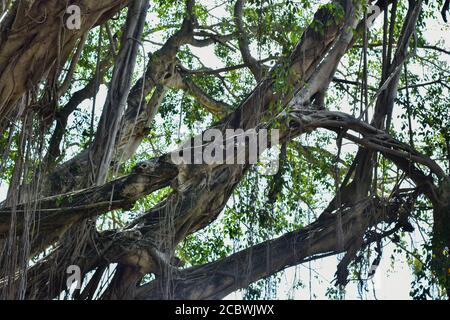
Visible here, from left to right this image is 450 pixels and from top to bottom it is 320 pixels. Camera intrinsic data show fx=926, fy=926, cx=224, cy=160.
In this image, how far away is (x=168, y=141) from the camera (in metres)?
7.99

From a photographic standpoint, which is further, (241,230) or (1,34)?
(241,230)

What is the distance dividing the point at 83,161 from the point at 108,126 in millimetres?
646

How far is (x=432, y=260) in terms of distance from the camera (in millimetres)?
5734

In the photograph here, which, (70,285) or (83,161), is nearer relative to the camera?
(70,285)

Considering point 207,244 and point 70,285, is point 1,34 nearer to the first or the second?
point 70,285

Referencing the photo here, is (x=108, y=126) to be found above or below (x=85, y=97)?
below

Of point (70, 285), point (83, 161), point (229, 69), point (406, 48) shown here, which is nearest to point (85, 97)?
point (83, 161)

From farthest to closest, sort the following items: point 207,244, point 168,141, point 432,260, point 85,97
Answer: point 168,141 < point 207,244 < point 85,97 < point 432,260
